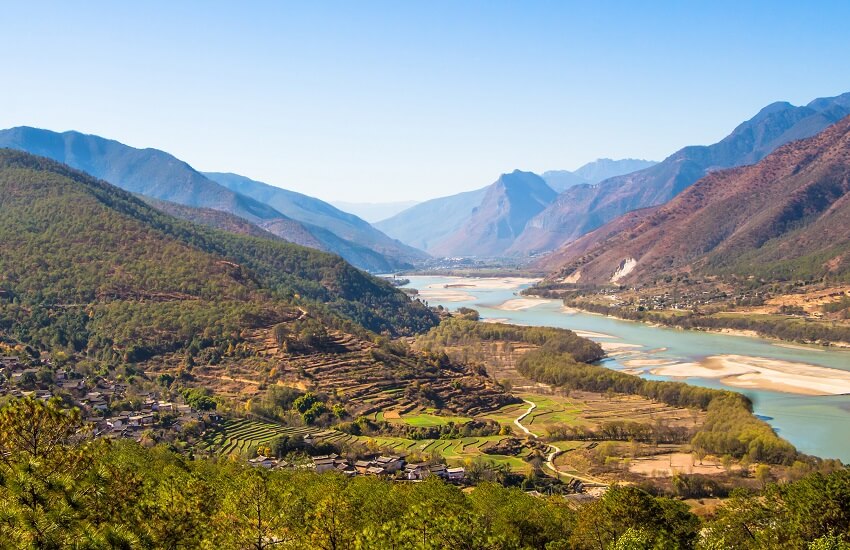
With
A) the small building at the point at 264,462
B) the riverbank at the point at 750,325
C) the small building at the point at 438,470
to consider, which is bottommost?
the small building at the point at 264,462

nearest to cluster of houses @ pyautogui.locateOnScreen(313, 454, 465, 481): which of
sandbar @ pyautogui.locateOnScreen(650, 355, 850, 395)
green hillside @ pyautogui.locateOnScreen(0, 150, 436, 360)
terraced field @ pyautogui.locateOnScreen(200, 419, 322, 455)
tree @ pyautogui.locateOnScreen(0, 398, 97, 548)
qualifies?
terraced field @ pyautogui.locateOnScreen(200, 419, 322, 455)

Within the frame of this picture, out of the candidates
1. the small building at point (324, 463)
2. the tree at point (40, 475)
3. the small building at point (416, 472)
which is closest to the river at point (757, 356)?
the small building at point (416, 472)

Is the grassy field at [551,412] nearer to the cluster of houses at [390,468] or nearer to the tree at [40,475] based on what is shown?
the cluster of houses at [390,468]

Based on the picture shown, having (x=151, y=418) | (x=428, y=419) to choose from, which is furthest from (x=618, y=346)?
(x=151, y=418)

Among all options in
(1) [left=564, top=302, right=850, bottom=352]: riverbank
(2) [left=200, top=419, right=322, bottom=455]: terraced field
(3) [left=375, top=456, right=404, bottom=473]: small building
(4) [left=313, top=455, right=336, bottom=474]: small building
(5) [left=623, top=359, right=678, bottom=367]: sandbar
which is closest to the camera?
(4) [left=313, top=455, right=336, bottom=474]: small building

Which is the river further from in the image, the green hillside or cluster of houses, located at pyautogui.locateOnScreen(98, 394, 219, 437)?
cluster of houses, located at pyautogui.locateOnScreen(98, 394, 219, 437)

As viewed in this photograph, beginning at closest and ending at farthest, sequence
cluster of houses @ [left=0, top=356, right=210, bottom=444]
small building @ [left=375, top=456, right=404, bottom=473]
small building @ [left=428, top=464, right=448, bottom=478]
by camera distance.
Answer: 1. small building @ [left=428, top=464, right=448, bottom=478]
2. small building @ [left=375, top=456, right=404, bottom=473]
3. cluster of houses @ [left=0, top=356, right=210, bottom=444]

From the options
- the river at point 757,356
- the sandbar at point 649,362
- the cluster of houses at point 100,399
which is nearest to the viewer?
the cluster of houses at point 100,399
